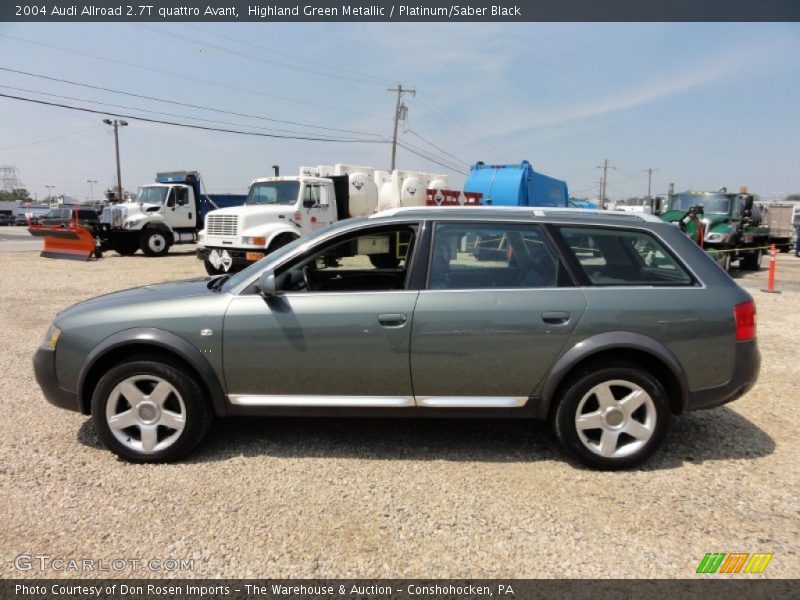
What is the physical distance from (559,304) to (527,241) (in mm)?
493

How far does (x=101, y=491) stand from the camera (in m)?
2.97

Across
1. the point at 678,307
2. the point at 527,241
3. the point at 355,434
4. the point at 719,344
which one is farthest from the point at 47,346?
the point at 719,344

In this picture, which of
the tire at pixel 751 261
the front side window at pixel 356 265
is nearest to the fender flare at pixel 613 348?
the front side window at pixel 356 265

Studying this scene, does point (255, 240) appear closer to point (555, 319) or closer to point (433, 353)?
point (433, 353)

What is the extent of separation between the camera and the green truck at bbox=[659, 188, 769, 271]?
13467 mm

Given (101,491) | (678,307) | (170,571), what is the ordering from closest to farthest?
(170,571) < (101,491) < (678,307)

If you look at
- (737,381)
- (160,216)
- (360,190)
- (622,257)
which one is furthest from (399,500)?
(160,216)

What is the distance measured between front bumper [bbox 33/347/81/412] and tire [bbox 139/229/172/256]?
15559mm

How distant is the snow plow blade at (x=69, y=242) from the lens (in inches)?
622

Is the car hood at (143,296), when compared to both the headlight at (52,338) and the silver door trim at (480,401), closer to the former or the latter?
the headlight at (52,338)

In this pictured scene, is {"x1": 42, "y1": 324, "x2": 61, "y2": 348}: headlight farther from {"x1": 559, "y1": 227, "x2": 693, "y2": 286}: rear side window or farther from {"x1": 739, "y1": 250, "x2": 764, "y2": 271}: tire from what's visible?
{"x1": 739, "y1": 250, "x2": 764, "y2": 271}: tire

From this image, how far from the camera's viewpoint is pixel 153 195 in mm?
18000

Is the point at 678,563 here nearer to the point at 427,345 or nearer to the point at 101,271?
the point at 427,345

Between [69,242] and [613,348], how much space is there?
17.7 metres
